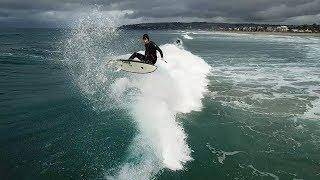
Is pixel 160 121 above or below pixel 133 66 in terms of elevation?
below

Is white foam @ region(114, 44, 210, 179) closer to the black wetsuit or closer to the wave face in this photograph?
the wave face

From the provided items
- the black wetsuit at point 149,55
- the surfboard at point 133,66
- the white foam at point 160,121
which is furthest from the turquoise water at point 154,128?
the black wetsuit at point 149,55

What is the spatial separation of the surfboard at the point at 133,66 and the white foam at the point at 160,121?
1.47 metres

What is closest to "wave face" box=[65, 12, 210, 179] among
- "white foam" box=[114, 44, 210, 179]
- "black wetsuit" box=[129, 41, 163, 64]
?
"white foam" box=[114, 44, 210, 179]

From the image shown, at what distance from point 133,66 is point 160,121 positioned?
4195 mm

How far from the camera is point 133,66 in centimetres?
1861

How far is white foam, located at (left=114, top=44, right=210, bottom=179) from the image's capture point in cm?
1188

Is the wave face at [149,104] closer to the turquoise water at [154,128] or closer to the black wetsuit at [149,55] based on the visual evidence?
the turquoise water at [154,128]

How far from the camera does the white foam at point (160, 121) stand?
11883 millimetres

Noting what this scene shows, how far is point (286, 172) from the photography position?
39.9 feet

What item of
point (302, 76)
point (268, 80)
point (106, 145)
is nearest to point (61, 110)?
point (106, 145)

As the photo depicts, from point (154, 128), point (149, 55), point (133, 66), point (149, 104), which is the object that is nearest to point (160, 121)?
point (154, 128)

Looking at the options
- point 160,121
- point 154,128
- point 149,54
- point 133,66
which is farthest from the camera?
point 133,66

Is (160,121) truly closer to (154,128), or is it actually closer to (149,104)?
(154,128)
